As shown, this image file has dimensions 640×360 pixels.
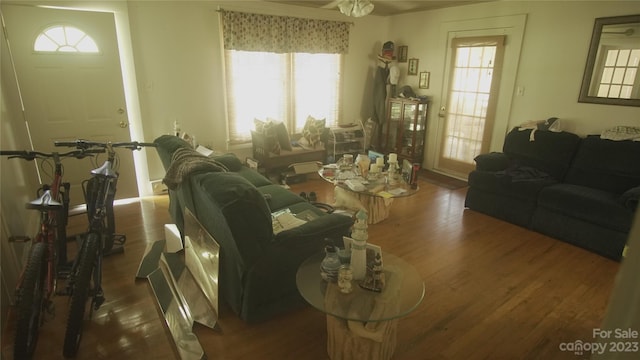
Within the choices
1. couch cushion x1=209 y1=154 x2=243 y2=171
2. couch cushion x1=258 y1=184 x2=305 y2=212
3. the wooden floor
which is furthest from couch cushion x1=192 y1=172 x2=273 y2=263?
couch cushion x1=209 y1=154 x2=243 y2=171

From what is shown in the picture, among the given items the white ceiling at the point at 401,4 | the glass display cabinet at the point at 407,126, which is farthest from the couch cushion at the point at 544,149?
the white ceiling at the point at 401,4

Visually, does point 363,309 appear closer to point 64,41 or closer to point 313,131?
point 313,131

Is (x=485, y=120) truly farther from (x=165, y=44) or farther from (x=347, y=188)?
(x=165, y=44)

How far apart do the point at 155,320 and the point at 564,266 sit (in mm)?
3044

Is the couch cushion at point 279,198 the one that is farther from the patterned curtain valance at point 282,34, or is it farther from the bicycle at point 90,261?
the patterned curtain valance at point 282,34

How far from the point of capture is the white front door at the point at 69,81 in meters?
A: 3.27

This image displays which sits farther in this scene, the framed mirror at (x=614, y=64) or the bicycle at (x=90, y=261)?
the framed mirror at (x=614, y=64)

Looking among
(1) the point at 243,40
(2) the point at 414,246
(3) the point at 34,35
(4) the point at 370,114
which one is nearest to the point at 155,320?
(2) the point at 414,246

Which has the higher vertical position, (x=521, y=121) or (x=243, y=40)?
(x=243, y=40)

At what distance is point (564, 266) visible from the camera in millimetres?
2818

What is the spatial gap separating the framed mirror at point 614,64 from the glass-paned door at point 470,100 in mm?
978

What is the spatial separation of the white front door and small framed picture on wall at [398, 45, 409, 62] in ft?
12.9

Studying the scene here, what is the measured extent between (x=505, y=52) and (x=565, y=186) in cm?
185

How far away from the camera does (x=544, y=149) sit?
375 centimetres
